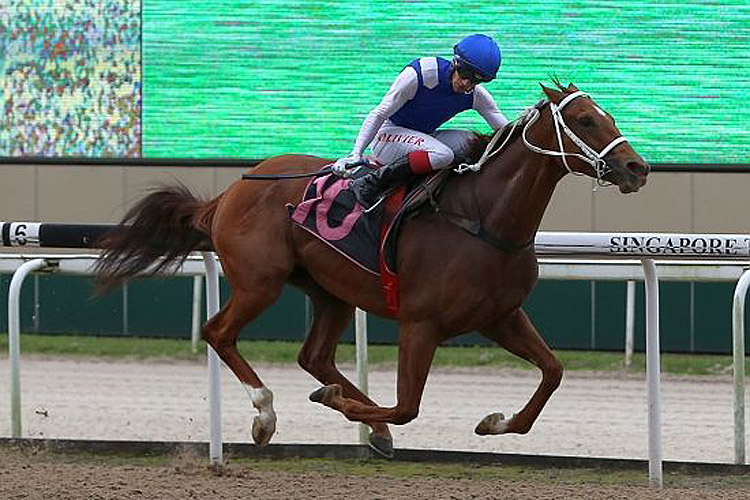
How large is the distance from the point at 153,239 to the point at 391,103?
3.80 feet

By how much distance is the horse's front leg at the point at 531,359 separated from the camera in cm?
545

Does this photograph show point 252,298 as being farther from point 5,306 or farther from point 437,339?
point 5,306

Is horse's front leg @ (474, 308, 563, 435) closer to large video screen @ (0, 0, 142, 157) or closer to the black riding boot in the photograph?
the black riding boot

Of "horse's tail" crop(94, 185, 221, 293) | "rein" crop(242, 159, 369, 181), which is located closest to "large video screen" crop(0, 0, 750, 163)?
"horse's tail" crop(94, 185, 221, 293)

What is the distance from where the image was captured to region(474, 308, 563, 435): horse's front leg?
17.9 ft

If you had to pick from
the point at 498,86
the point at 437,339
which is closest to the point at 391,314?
the point at 437,339

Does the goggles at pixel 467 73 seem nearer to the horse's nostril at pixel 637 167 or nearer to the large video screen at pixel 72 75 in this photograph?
the horse's nostril at pixel 637 167

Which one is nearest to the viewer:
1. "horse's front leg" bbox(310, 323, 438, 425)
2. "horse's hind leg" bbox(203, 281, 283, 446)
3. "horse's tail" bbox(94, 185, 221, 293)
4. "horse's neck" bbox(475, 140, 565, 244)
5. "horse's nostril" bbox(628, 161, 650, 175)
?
"horse's nostril" bbox(628, 161, 650, 175)

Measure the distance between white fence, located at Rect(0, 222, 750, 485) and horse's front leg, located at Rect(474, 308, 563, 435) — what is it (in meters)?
0.40

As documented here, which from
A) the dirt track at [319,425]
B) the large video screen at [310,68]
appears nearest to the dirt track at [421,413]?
the dirt track at [319,425]

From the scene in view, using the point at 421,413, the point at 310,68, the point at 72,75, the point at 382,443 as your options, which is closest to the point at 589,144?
the point at 382,443

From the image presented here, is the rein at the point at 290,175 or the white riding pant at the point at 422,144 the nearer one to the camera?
the white riding pant at the point at 422,144

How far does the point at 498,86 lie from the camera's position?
27.1 ft

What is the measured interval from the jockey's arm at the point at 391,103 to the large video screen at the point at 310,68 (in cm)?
274
